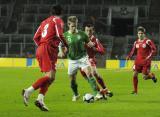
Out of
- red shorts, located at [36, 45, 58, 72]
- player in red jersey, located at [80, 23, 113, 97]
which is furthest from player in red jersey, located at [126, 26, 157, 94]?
red shorts, located at [36, 45, 58, 72]

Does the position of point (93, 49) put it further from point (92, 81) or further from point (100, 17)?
point (100, 17)

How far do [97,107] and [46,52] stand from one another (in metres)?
1.87

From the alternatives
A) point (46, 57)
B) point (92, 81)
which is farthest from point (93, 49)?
point (46, 57)

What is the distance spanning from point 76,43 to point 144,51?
5.19 meters

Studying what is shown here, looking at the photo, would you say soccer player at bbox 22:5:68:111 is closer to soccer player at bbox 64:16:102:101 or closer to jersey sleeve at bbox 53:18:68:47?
Result: jersey sleeve at bbox 53:18:68:47

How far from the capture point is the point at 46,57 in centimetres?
1302

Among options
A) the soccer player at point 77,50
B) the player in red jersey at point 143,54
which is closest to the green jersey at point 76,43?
the soccer player at point 77,50

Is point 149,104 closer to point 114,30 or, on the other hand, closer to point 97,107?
point 97,107

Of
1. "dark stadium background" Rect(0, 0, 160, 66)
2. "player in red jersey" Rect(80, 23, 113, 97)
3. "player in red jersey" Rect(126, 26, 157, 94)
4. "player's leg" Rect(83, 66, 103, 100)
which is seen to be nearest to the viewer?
"player's leg" Rect(83, 66, 103, 100)

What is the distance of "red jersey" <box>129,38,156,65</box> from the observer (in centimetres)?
2025

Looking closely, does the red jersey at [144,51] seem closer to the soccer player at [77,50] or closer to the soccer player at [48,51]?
the soccer player at [77,50]

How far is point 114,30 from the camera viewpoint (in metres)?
57.2

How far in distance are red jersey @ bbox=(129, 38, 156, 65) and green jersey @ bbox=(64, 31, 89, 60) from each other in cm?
460

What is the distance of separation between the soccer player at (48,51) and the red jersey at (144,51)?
7.35m
